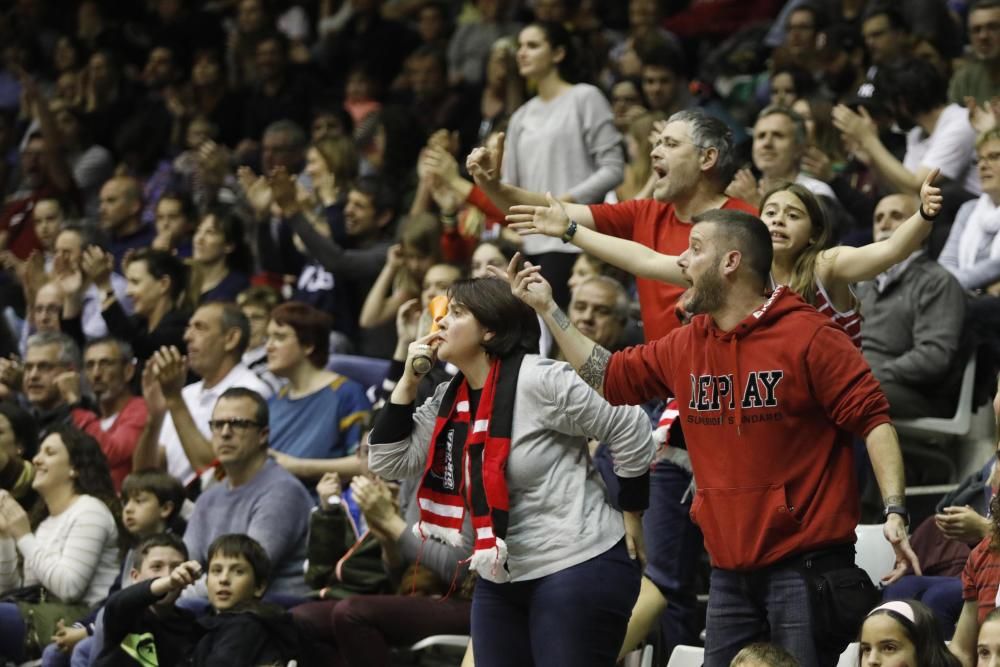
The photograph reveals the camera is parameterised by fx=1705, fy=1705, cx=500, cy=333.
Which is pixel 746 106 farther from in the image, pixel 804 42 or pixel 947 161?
pixel 947 161

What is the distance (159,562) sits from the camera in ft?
20.4

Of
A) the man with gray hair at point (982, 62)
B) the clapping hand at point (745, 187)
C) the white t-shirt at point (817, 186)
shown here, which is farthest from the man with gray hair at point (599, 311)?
the man with gray hair at point (982, 62)

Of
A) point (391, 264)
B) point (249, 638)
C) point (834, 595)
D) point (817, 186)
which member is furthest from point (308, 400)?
point (834, 595)

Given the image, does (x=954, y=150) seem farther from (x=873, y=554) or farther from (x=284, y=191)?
(x=284, y=191)

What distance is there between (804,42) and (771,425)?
5677 millimetres

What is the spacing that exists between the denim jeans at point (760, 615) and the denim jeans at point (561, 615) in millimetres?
252

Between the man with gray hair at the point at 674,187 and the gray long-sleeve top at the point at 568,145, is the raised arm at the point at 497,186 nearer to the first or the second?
the man with gray hair at the point at 674,187

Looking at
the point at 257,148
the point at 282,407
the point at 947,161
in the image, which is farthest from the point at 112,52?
the point at 947,161

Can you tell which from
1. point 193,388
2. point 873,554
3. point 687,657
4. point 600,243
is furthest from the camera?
point 193,388

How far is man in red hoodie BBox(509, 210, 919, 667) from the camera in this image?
419 cm

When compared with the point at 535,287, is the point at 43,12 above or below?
above

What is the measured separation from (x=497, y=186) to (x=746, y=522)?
1669 millimetres

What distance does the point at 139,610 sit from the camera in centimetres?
585

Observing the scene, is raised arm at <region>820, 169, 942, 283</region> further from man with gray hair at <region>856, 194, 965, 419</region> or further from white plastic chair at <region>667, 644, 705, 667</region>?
man with gray hair at <region>856, 194, 965, 419</region>
